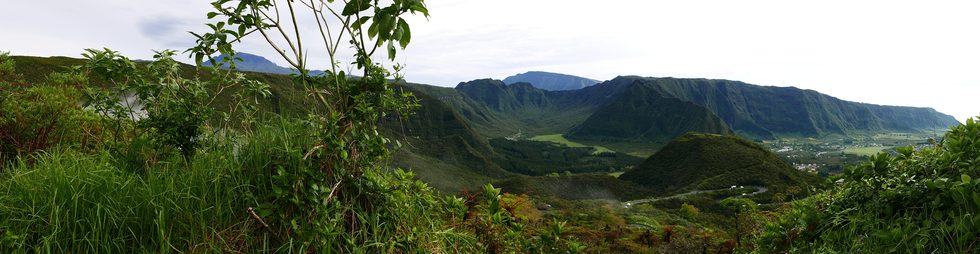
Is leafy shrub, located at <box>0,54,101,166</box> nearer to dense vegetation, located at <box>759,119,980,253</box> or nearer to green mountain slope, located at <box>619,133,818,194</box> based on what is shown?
dense vegetation, located at <box>759,119,980,253</box>

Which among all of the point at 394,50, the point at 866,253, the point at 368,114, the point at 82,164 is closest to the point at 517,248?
the point at 368,114

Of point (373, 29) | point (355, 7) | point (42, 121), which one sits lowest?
point (42, 121)

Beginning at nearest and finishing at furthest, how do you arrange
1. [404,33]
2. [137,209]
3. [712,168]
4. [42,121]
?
[404,33] < [137,209] < [42,121] < [712,168]

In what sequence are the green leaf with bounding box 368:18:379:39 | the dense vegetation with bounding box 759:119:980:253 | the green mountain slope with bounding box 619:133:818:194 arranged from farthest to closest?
the green mountain slope with bounding box 619:133:818:194
the green leaf with bounding box 368:18:379:39
the dense vegetation with bounding box 759:119:980:253

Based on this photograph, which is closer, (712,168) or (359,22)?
(359,22)

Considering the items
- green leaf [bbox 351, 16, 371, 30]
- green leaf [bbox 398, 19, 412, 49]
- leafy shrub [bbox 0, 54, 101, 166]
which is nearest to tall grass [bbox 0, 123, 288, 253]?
green leaf [bbox 351, 16, 371, 30]

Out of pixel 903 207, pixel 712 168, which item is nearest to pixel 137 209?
pixel 903 207

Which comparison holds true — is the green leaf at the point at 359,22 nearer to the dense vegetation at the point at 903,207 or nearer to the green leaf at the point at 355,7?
the green leaf at the point at 355,7

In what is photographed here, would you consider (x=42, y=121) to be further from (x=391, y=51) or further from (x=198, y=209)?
(x=391, y=51)

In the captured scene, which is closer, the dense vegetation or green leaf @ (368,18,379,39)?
the dense vegetation
